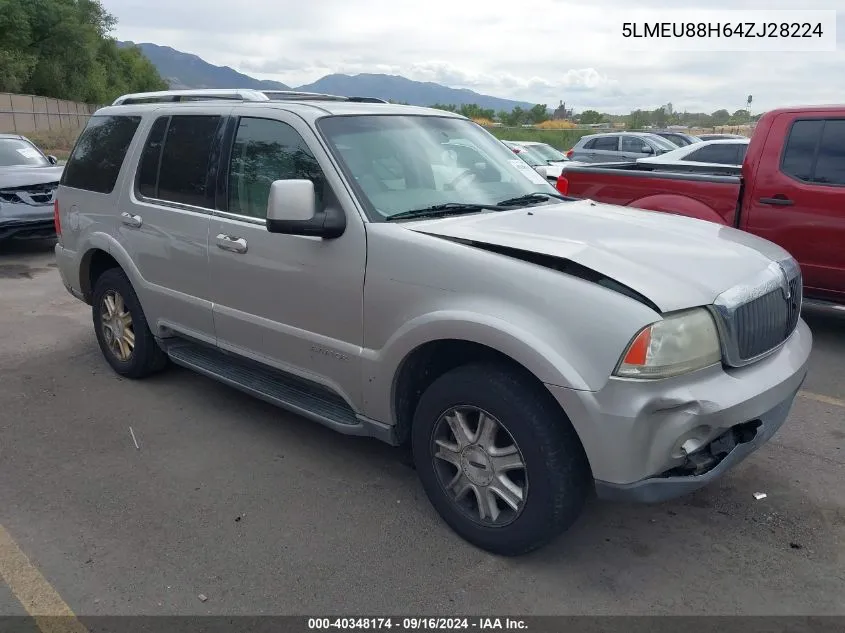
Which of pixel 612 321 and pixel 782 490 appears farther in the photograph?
pixel 782 490

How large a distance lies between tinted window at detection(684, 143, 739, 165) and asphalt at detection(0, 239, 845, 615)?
7.87 metres

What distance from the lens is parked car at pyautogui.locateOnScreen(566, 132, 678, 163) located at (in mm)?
18094

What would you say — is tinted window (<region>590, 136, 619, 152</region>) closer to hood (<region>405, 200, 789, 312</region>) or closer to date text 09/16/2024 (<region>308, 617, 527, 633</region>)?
hood (<region>405, 200, 789, 312</region>)

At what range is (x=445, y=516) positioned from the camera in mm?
3316

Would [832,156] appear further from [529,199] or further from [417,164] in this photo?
[417,164]

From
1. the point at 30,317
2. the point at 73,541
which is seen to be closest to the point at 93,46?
the point at 30,317

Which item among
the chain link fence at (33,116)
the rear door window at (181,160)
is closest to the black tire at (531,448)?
the rear door window at (181,160)

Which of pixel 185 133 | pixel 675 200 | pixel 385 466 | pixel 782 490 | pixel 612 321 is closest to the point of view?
pixel 612 321

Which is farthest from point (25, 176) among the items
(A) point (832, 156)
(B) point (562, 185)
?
(A) point (832, 156)

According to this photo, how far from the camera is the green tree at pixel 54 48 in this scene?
190 feet

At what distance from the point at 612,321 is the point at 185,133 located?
307cm

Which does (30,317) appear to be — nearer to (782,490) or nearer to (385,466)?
(385,466)

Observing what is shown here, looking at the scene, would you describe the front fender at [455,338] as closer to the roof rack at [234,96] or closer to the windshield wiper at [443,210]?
the windshield wiper at [443,210]

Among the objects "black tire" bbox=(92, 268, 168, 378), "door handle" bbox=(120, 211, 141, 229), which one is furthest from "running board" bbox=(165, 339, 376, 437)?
"door handle" bbox=(120, 211, 141, 229)
